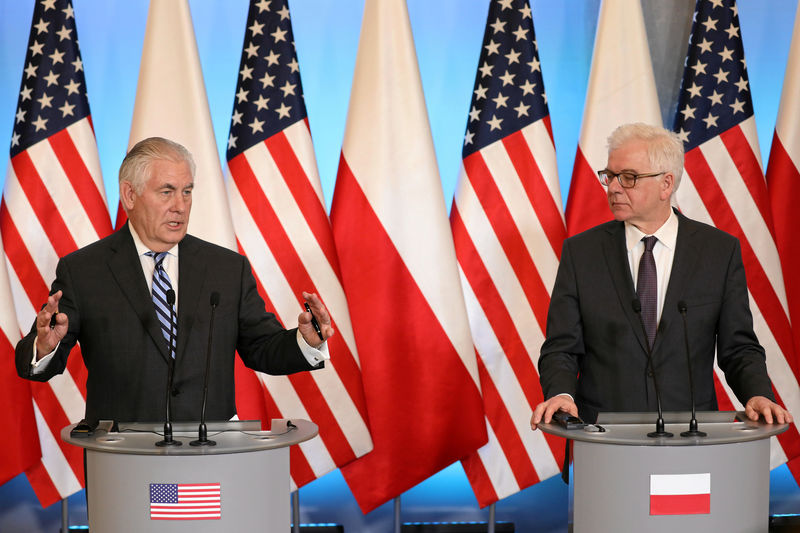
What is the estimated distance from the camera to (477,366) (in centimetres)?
410

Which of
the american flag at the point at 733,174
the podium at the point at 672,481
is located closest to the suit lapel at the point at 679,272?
the podium at the point at 672,481

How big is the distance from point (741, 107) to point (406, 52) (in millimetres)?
1543

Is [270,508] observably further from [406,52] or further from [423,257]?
[406,52]

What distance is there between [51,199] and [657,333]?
2.65 m

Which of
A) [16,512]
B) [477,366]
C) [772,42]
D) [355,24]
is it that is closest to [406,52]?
[355,24]

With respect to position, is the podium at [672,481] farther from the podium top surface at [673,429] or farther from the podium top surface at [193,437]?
the podium top surface at [193,437]

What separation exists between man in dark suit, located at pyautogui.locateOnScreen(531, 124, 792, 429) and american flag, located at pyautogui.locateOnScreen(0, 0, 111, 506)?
2190mm

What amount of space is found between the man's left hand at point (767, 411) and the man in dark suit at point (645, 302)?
0.63 feet

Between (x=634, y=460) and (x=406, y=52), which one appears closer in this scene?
(x=634, y=460)

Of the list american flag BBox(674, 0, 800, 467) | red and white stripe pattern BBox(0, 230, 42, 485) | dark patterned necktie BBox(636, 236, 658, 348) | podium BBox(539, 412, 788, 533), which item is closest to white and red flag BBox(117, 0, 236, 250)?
red and white stripe pattern BBox(0, 230, 42, 485)

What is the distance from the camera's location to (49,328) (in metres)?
2.35

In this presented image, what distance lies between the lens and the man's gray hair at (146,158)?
9.05ft

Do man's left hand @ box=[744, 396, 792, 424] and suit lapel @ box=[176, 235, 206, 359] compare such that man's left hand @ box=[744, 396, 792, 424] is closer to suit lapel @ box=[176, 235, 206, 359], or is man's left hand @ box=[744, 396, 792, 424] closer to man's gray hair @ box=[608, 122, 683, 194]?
man's gray hair @ box=[608, 122, 683, 194]

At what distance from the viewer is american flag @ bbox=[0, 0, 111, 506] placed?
392cm
